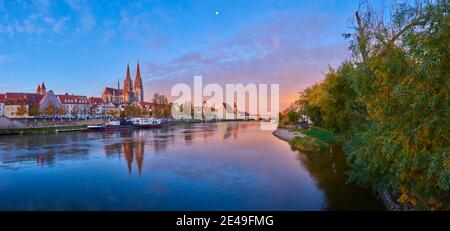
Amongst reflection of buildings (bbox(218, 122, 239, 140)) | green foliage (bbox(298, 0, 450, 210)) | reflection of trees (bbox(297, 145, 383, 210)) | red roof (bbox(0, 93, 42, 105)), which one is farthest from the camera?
red roof (bbox(0, 93, 42, 105))

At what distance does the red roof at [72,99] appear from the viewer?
117938mm

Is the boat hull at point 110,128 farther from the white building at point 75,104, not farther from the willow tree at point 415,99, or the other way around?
the willow tree at point 415,99

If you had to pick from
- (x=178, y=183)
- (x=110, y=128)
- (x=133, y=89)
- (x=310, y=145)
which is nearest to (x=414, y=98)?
(x=178, y=183)

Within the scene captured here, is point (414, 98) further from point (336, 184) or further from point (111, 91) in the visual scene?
point (111, 91)

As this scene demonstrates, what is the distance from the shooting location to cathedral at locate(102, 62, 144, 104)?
15862 cm

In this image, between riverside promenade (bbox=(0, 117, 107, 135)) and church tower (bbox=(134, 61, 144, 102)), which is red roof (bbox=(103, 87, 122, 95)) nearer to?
church tower (bbox=(134, 61, 144, 102))

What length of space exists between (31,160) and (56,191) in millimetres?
11630

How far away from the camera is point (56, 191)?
16031 mm

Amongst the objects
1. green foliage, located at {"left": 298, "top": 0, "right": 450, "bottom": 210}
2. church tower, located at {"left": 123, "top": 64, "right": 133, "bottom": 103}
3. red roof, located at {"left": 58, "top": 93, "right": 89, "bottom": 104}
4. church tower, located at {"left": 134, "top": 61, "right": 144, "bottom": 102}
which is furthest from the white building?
green foliage, located at {"left": 298, "top": 0, "right": 450, "bottom": 210}

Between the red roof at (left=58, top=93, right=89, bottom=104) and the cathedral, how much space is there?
30390 millimetres

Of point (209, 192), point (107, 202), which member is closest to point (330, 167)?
point (209, 192)

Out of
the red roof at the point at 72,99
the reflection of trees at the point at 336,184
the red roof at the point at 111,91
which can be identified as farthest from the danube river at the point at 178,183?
the red roof at the point at 111,91

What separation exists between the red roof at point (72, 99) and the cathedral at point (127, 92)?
30390 millimetres

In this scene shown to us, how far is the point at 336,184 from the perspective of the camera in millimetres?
16797
